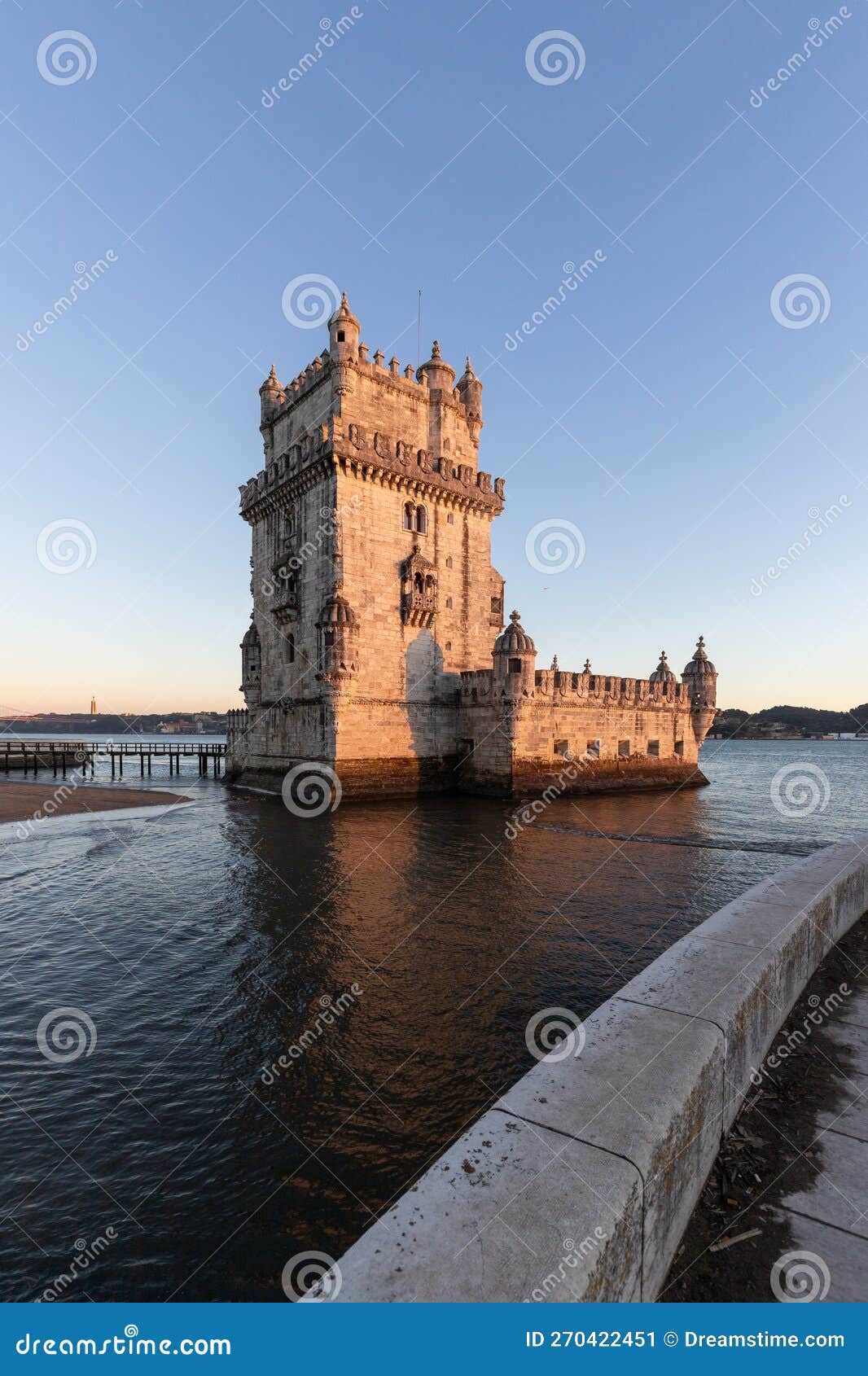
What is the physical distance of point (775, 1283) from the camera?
265 cm

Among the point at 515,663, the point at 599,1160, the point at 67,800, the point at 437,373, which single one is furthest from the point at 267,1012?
the point at 437,373

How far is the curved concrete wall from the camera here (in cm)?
206

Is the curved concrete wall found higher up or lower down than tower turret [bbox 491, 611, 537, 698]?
lower down

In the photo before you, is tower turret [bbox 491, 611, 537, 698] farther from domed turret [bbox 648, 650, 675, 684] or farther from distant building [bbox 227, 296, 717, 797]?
domed turret [bbox 648, 650, 675, 684]

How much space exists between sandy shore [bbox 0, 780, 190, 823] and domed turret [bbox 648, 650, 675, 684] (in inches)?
1078

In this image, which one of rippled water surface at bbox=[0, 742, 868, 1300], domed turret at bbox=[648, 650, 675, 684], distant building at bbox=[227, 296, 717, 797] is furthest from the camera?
domed turret at bbox=[648, 650, 675, 684]

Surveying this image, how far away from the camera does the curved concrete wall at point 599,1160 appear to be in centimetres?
206

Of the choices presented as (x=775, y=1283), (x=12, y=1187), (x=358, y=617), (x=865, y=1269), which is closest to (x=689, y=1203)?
(x=775, y=1283)

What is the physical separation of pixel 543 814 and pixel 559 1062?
21.5 meters

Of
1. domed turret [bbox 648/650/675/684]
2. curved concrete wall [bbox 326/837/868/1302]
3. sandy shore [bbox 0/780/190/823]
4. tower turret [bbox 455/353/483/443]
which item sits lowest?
sandy shore [bbox 0/780/190/823]

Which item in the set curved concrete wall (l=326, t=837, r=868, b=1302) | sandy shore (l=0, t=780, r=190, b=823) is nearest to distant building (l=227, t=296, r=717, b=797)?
sandy shore (l=0, t=780, r=190, b=823)

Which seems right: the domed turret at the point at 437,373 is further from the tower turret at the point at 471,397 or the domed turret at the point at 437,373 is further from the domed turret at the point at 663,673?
the domed turret at the point at 663,673

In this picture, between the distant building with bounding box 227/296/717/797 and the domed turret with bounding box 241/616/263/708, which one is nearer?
the distant building with bounding box 227/296/717/797

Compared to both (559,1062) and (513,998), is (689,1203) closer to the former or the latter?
(559,1062)
